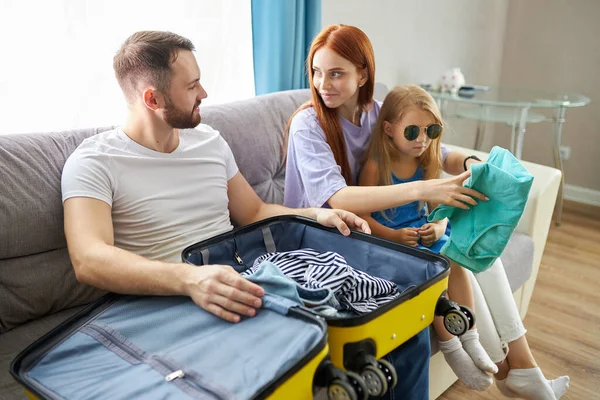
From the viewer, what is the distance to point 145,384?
0.87 m

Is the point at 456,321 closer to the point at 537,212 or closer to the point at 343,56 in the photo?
the point at 343,56

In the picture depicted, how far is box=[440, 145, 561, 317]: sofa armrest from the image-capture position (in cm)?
193

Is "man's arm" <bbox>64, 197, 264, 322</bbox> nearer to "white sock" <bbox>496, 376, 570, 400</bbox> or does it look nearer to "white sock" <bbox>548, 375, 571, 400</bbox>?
"white sock" <bbox>496, 376, 570, 400</bbox>

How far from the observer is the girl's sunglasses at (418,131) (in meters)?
1.59

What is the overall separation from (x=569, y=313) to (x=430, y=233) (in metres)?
1.07

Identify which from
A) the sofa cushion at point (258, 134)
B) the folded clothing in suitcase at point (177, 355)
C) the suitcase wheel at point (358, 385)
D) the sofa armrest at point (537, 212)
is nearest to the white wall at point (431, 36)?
the sofa cushion at point (258, 134)

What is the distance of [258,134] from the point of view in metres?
1.88

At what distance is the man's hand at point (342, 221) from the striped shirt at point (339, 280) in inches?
4.2

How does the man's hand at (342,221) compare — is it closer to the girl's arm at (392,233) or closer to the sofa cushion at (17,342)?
the girl's arm at (392,233)

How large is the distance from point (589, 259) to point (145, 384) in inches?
99.7

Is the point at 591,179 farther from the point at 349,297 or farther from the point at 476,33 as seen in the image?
the point at 349,297

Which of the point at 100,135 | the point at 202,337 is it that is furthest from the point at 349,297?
the point at 100,135

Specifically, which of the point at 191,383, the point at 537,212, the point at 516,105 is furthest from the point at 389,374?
the point at 516,105

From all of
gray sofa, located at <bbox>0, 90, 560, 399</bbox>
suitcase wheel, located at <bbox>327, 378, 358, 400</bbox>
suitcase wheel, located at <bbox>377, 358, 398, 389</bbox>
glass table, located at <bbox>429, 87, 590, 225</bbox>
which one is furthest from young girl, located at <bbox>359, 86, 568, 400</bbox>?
glass table, located at <bbox>429, 87, 590, 225</bbox>
